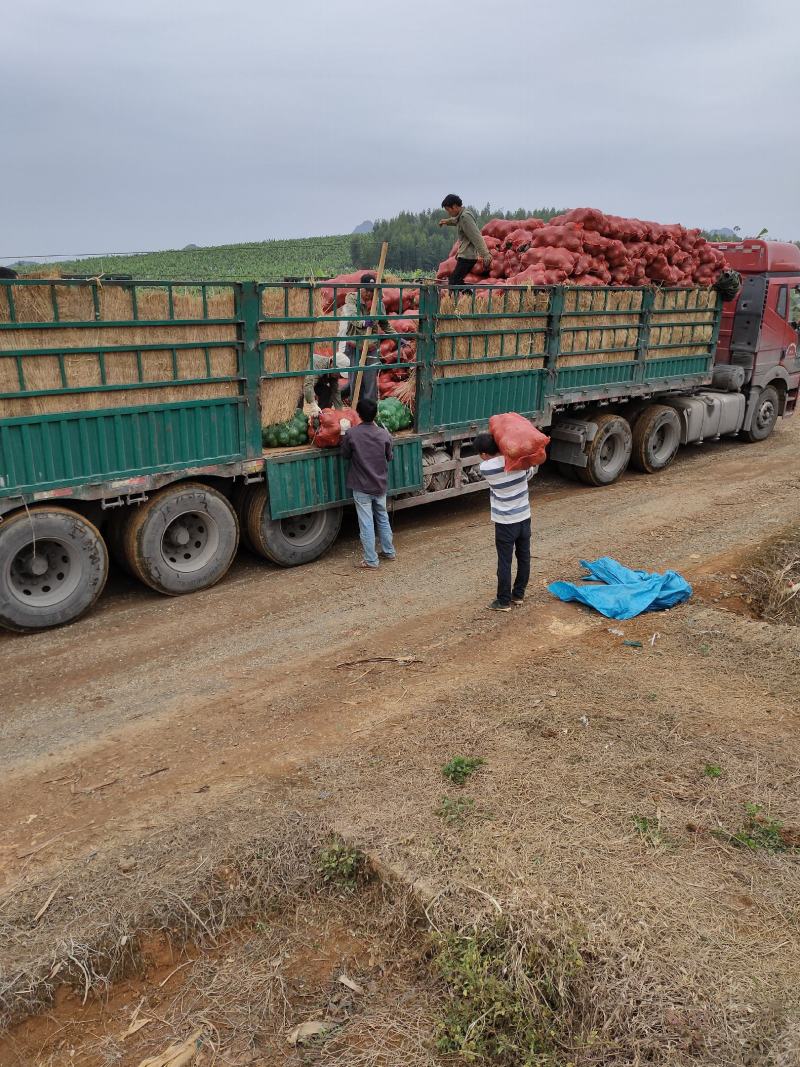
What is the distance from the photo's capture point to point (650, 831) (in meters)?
3.71

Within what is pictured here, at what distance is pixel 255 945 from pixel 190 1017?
39 cm

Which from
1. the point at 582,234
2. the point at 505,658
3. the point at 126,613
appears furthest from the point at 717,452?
the point at 126,613

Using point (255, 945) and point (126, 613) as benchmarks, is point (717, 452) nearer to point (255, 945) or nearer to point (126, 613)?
point (126, 613)

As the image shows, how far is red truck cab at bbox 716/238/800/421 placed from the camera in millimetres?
12367

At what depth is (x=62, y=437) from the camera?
5.91 meters

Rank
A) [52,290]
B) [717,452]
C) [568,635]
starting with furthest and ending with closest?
[717,452], [568,635], [52,290]

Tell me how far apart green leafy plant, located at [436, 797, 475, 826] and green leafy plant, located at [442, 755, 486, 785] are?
173mm

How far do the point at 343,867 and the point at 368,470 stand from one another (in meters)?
4.34

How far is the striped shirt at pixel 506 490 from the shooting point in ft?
20.1

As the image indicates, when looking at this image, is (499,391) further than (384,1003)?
Yes

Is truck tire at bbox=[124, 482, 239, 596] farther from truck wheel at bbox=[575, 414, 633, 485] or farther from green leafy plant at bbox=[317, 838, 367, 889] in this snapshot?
truck wheel at bbox=[575, 414, 633, 485]

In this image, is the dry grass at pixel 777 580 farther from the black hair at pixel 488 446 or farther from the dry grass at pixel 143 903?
the dry grass at pixel 143 903

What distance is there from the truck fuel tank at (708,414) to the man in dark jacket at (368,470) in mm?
6337

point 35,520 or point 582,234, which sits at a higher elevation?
point 582,234
